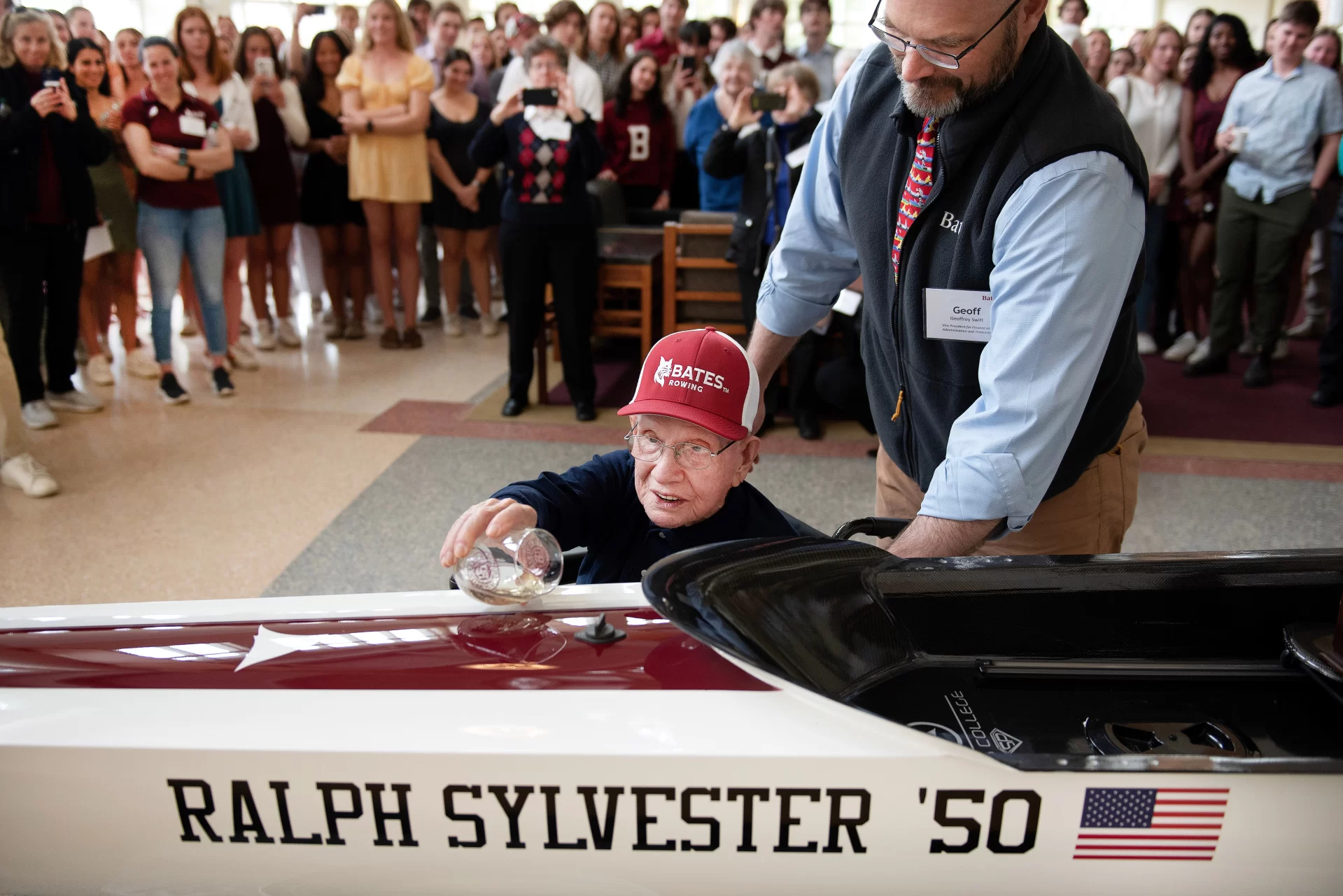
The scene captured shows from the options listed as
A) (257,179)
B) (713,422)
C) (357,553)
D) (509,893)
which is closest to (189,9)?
(257,179)

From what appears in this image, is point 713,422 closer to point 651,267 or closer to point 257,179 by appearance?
point 651,267

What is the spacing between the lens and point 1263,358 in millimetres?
5598

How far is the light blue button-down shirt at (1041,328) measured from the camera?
1403 millimetres

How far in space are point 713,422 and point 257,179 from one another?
16.8ft

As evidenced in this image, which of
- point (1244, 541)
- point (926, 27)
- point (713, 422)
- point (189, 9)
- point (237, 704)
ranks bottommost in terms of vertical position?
point (1244, 541)

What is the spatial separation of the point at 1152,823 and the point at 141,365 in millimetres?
5618

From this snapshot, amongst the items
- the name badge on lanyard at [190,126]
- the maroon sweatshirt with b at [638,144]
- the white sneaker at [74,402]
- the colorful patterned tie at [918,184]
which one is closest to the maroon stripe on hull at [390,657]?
the colorful patterned tie at [918,184]

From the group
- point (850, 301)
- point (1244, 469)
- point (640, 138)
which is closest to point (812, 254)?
point (850, 301)

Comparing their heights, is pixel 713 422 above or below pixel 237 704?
above

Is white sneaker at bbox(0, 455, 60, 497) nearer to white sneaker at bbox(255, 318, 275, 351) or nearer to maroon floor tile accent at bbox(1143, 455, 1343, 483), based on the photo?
white sneaker at bbox(255, 318, 275, 351)

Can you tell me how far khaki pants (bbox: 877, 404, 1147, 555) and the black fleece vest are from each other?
4 cm

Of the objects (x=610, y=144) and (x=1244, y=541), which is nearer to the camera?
(x=1244, y=541)

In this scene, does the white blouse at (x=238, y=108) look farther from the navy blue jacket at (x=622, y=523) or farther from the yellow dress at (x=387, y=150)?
the navy blue jacket at (x=622, y=523)

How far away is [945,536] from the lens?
4.86 ft
